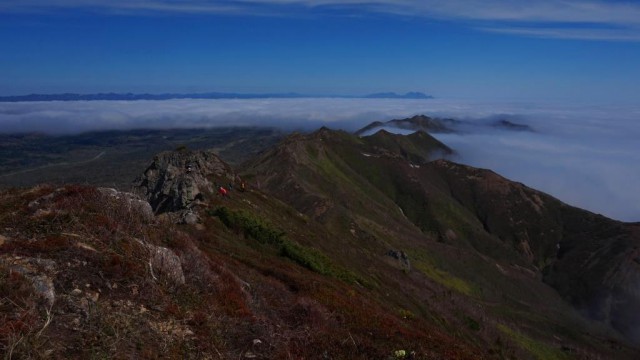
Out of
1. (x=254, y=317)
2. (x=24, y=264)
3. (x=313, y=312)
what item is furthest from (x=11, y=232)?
(x=313, y=312)

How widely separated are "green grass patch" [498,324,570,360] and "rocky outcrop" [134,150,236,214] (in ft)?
248

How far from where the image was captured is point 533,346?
117562 mm

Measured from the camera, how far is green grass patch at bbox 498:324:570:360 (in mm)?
113062

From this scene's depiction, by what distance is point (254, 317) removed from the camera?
751 inches

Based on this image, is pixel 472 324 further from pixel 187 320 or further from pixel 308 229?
pixel 187 320

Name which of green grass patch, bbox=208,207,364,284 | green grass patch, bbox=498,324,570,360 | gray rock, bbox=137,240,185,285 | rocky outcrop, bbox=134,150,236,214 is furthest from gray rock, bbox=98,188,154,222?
green grass patch, bbox=498,324,570,360

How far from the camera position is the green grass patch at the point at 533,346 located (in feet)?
371

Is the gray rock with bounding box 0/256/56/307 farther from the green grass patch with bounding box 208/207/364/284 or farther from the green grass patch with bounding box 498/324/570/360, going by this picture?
the green grass patch with bounding box 498/324/570/360

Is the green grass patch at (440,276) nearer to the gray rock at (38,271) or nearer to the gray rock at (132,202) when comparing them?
the gray rock at (132,202)

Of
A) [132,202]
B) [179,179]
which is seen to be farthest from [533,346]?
[132,202]

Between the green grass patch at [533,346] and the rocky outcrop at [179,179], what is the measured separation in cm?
7561

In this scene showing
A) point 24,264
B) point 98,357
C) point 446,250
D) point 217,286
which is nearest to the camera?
point 98,357

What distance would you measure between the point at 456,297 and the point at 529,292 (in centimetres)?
7168

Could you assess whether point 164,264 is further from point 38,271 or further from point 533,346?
point 533,346
